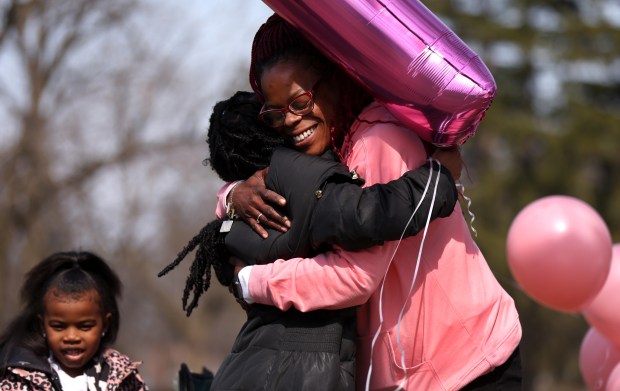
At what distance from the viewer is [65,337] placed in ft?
13.0

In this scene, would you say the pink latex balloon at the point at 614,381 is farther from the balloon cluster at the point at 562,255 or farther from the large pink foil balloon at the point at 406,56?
the large pink foil balloon at the point at 406,56

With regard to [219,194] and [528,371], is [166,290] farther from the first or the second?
[219,194]

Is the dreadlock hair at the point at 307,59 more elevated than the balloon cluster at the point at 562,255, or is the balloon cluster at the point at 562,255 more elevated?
the dreadlock hair at the point at 307,59

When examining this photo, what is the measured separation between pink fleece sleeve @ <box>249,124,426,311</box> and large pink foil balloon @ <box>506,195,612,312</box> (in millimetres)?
2336

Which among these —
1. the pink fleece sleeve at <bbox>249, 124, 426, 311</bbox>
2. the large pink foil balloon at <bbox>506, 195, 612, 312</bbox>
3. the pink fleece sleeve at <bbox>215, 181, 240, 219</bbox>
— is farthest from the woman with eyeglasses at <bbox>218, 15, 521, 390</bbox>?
the large pink foil balloon at <bbox>506, 195, 612, 312</bbox>

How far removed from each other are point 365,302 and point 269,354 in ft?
1.01

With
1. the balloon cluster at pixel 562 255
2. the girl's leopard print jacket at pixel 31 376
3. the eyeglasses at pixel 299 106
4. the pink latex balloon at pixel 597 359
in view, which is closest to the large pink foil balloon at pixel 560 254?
the balloon cluster at pixel 562 255

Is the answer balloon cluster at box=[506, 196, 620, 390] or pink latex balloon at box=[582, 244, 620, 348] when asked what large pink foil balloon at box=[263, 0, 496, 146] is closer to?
balloon cluster at box=[506, 196, 620, 390]

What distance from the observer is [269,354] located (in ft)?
9.38

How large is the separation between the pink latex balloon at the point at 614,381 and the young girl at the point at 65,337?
250cm

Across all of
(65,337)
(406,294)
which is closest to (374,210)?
(406,294)

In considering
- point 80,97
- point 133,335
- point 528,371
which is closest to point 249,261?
point 80,97

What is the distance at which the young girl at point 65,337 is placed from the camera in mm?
3871

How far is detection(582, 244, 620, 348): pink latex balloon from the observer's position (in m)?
5.56
